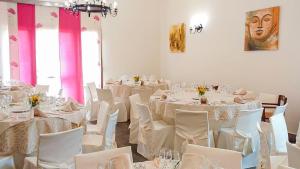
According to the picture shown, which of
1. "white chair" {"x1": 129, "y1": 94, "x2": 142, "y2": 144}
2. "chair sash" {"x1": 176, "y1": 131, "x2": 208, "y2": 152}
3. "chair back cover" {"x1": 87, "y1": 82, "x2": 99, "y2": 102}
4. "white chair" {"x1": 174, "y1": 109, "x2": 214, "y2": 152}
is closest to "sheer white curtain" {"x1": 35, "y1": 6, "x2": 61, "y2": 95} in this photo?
"chair back cover" {"x1": 87, "y1": 82, "x2": 99, "y2": 102}

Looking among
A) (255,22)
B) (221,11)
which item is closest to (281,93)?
(255,22)

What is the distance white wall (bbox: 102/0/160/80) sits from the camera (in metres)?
9.45

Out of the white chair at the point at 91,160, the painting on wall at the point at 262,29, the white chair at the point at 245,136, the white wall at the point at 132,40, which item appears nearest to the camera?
the white chair at the point at 91,160

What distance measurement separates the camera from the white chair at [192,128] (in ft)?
13.5

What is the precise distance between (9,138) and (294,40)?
213 inches

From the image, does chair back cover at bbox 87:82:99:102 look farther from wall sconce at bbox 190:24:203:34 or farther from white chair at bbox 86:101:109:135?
wall sconce at bbox 190:24:203:34

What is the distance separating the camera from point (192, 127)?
4.21 metres

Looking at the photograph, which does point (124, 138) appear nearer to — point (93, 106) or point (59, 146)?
point (93, 106)

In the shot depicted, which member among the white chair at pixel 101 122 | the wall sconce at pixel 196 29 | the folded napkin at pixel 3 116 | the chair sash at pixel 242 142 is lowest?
the chair sash at pixel 242 142

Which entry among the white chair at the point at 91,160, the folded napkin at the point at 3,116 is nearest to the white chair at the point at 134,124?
the folded napkin at the point at 3,116

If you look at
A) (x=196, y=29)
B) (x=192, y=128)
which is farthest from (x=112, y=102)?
(x=196, y=29)

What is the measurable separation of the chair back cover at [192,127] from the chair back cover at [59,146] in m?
1.55

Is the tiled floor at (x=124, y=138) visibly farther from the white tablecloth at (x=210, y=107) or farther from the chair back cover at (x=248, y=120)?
the chair back cover at (x=248, y=120)

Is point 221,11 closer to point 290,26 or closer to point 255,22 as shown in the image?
point 255,22
